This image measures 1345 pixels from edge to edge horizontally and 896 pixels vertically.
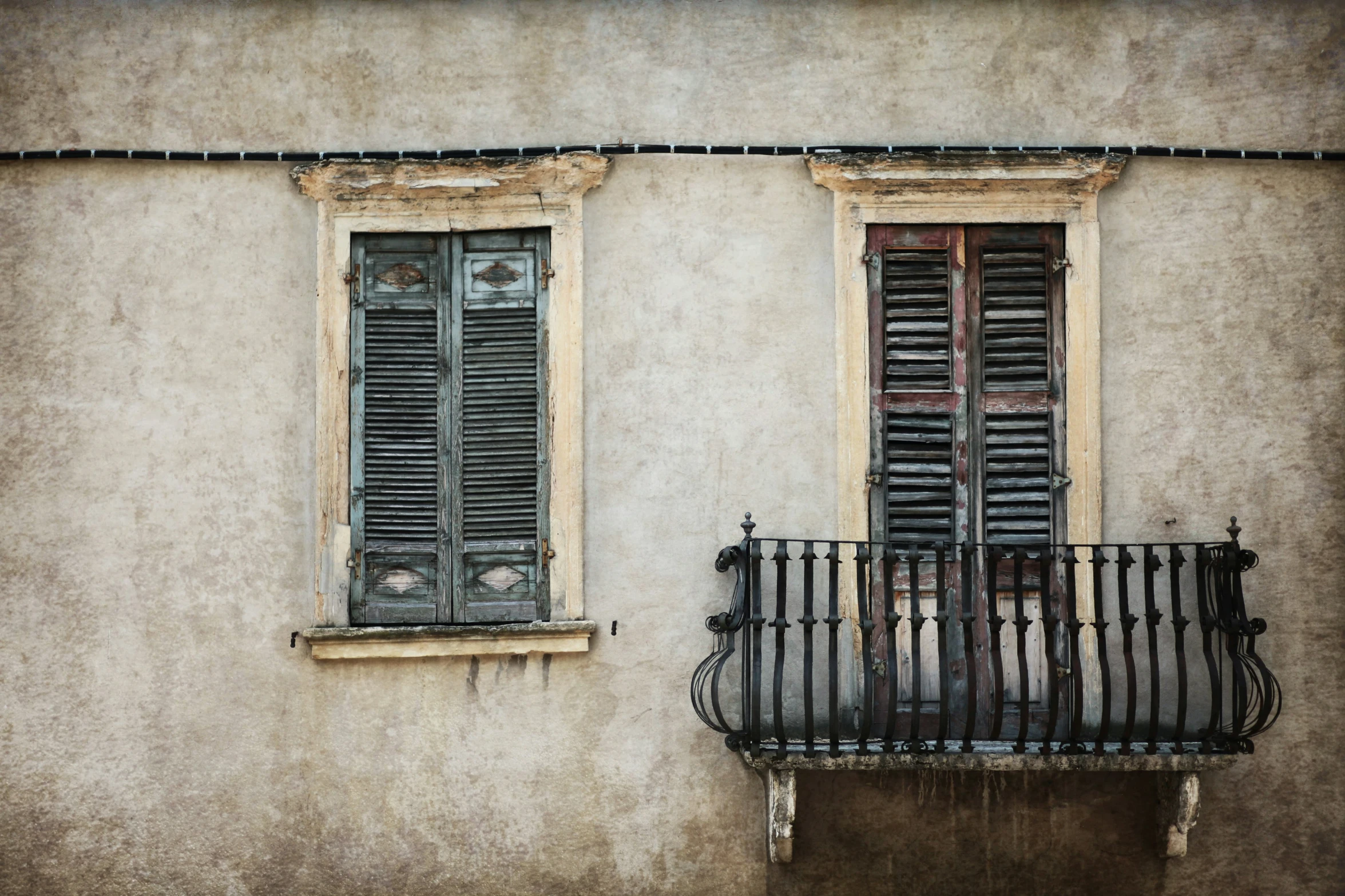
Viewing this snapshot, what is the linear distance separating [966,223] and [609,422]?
188 centimetres

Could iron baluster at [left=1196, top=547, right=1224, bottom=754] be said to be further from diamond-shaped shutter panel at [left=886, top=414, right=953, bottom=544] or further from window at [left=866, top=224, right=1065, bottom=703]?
diamond-shaped shutter panel at [left=886, top=414, right=953, bottom=544]

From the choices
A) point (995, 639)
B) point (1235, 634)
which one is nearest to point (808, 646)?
point (995, 639)

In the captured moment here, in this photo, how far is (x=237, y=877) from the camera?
6.57 meters

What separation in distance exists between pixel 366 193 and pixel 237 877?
3.13 m

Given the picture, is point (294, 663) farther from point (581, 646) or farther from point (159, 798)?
point (581, 646)

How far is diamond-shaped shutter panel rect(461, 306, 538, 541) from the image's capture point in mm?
6793

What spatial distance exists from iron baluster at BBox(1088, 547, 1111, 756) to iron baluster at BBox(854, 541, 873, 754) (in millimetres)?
948

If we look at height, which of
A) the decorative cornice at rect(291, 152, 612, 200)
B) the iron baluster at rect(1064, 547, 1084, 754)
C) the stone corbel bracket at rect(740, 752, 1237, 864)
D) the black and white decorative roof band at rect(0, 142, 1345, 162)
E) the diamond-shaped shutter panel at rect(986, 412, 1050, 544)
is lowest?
the stone corbel bracket at rect(740, 752, 1237, 864)

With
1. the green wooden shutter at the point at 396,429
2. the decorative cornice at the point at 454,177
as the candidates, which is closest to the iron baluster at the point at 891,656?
the green wooden shutter at the point at 396,429

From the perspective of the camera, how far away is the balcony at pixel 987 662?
244 inches

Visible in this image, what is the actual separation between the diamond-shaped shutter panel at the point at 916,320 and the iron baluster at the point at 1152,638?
1.19 meters

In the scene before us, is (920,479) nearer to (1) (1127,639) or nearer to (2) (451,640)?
(1) (1127,639)

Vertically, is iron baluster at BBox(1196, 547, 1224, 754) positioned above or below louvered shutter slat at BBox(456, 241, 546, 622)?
below

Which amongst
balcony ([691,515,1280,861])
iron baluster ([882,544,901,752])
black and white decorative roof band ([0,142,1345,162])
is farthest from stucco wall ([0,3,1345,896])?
iron baluster ([882,544,901,752])
